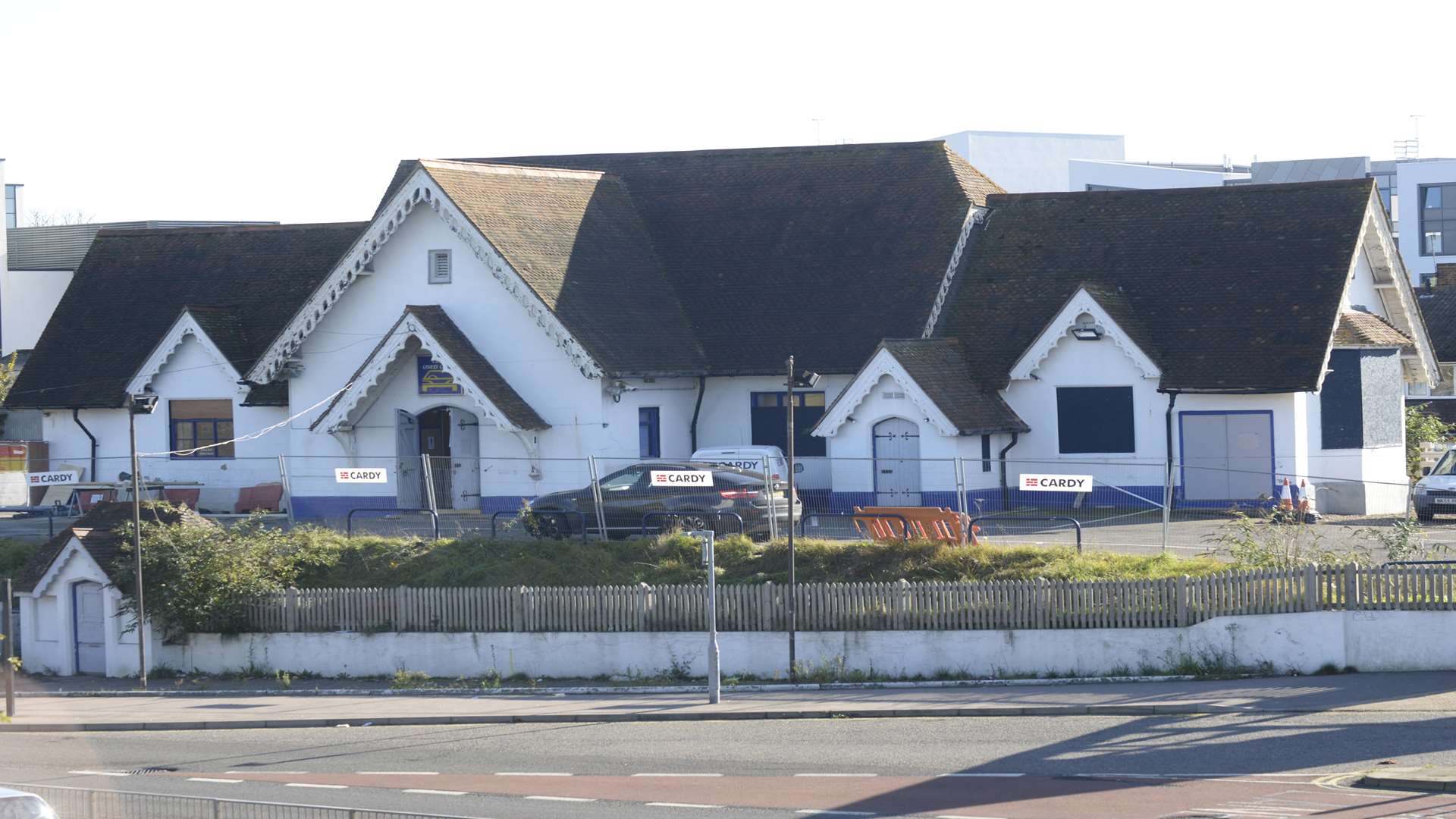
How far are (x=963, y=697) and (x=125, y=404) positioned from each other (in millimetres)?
29413

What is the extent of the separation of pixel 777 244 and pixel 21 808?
33.9 metres

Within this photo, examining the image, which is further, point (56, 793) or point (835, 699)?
point (835, 699)

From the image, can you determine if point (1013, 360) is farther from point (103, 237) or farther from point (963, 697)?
point (103, 237)

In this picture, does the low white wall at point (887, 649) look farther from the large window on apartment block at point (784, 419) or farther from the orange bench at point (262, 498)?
the large window on apartment block at point (784, 419)

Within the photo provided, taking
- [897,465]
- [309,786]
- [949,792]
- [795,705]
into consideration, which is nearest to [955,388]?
[897,465]

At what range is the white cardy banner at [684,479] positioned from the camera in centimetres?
3016

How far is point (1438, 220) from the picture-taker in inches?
3366

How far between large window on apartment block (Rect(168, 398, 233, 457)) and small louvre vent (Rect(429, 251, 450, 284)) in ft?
24.3

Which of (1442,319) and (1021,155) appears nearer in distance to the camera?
(1442,319)

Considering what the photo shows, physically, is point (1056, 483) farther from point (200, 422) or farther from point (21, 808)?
point (200, 422)

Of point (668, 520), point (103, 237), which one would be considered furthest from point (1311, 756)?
point (103, 237)

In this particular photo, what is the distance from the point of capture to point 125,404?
4441cm

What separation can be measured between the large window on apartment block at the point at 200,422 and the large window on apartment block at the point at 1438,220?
213ft

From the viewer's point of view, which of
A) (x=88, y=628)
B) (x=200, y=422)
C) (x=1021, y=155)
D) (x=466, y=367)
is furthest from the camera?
(x=1021, y=155)
